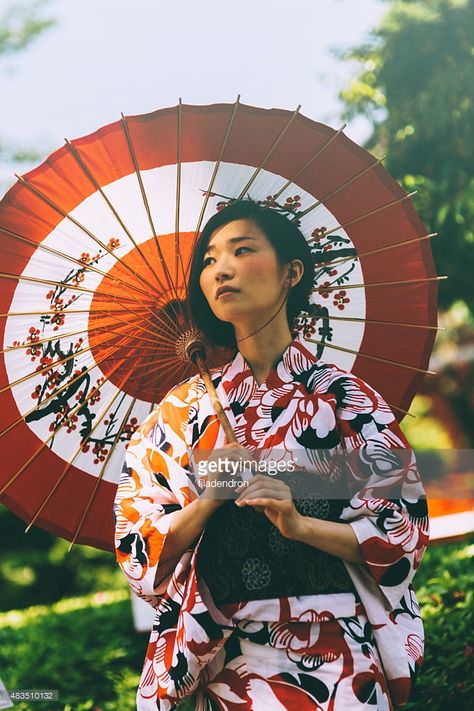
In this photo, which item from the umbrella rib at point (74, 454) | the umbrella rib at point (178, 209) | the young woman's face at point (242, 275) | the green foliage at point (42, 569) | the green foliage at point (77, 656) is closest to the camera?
the young woman's face at point (242, 275)

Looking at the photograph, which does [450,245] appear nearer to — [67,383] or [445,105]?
[445,105]

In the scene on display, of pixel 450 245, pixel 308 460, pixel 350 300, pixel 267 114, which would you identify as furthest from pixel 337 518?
pixel 450 245

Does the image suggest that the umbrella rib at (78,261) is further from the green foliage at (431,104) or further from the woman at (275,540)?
the green foliage at (431,104)

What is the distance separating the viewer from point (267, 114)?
2611 mm

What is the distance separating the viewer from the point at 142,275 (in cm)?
262

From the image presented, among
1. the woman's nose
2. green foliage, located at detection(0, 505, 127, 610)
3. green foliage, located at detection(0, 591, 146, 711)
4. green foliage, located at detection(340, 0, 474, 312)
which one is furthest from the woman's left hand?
green foliage, located at detection(0, 505, 127, 610)

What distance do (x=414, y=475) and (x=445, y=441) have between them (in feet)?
40.9

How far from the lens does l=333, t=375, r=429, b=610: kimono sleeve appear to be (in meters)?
2.18

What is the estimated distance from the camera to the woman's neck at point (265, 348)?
2.49 m

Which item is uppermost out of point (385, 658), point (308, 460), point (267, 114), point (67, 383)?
point (267, 114)

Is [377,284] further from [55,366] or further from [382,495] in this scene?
[55,366]

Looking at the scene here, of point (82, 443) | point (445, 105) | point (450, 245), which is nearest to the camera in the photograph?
point (82, 443)

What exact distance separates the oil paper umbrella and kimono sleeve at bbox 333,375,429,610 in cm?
54

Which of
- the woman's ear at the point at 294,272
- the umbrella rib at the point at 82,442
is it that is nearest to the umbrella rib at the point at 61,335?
the umbrella rib at the point at 82,442
